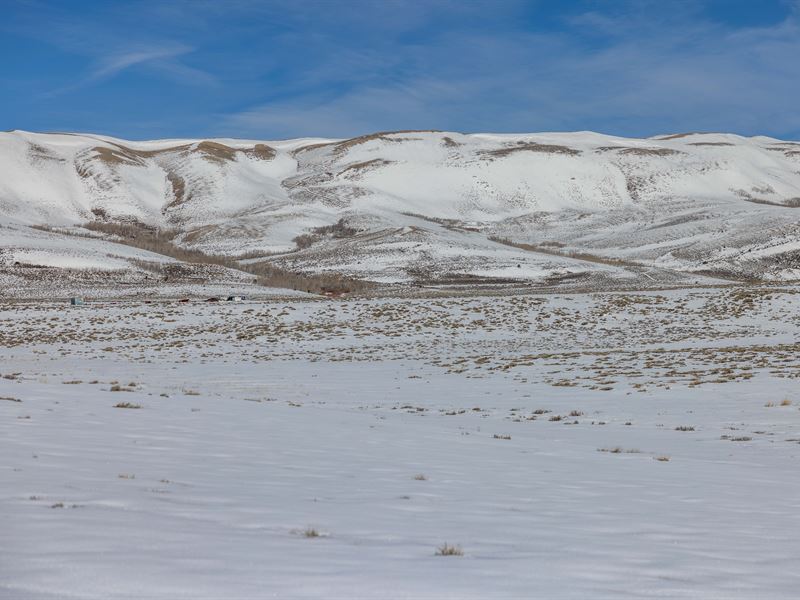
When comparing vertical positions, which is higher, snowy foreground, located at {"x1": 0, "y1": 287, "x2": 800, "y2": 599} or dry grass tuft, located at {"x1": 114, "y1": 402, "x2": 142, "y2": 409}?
dry grass tuft, located at {"x1": 114, "y1": 402, "x2": 142, "y2": 409}

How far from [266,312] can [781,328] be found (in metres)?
31.6

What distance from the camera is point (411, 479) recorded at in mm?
10852

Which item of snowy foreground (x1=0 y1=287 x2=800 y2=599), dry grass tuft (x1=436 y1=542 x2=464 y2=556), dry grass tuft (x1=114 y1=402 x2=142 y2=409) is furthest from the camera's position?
dry grass tuft (x1=114 y1=402 x2=142 y2=409)

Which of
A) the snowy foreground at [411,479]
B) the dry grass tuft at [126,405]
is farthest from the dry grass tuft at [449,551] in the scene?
the dry grass tuft at [126,405]

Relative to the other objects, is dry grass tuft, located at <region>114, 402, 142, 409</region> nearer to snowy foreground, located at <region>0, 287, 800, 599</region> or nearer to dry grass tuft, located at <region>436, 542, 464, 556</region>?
snowy foreground, located at <region>0, 287, 800, 599</region>

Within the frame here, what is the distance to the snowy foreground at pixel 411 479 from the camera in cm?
578

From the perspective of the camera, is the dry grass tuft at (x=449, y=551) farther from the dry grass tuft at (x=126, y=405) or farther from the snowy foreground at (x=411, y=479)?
the dry grass tuft at (x=126, y=405)

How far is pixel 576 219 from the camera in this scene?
18350 cm

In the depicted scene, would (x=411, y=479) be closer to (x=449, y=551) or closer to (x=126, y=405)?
(x=449, y=551)

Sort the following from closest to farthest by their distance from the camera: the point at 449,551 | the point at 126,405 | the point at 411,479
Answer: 1. the point at 449,551
2. the point at 411,479
3. the point at 126,405

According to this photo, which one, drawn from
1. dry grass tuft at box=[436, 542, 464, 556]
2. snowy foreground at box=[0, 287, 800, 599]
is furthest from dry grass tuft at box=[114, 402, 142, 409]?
dry grass tuft at box=[436, 542, 464, 556]

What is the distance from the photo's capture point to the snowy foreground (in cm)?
578

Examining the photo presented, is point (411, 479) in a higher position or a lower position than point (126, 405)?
lower

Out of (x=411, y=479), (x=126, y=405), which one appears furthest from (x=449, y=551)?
(x=126, y=405)
